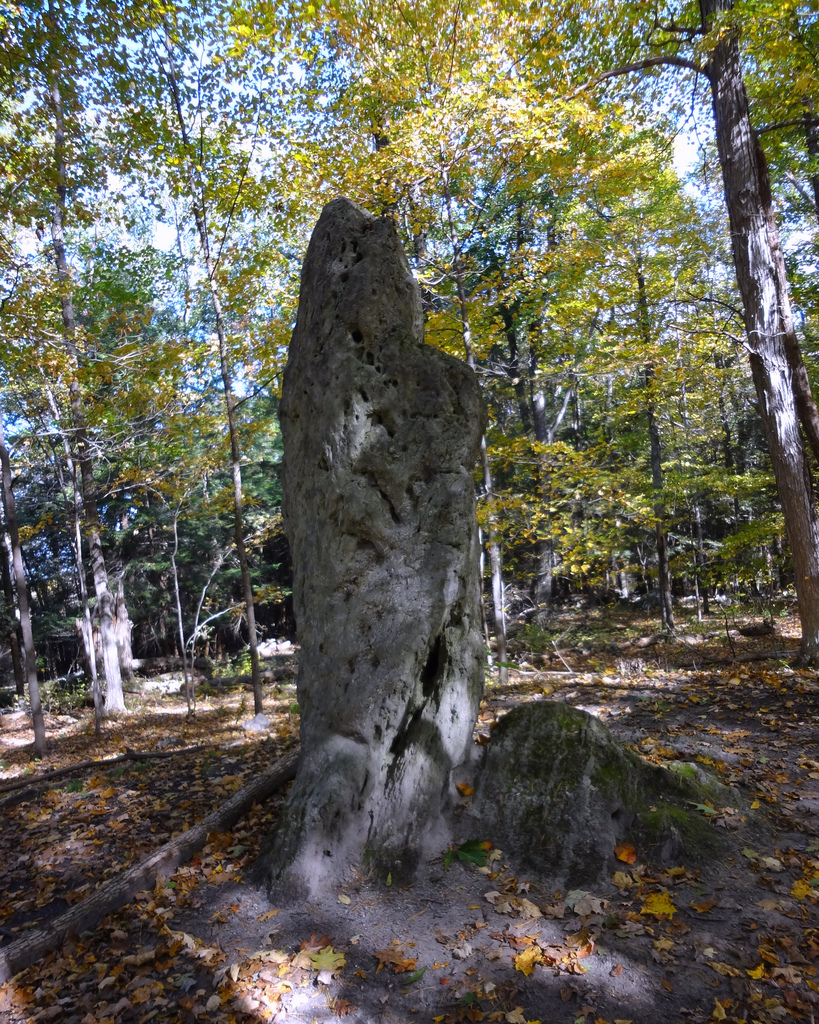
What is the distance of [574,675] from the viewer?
9922mm

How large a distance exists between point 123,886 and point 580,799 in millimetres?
3237

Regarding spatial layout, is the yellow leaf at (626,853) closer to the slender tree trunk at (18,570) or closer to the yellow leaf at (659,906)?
the yellow leaf at (659,906)

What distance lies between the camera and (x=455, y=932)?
11.4 feet

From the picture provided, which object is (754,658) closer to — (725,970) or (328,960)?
(725,970)

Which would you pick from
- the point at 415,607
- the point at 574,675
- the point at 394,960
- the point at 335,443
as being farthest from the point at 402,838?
the point at 574,675

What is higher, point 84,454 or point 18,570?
point 84,454

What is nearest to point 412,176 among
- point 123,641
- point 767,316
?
point 767,316

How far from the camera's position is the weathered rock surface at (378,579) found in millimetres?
4152

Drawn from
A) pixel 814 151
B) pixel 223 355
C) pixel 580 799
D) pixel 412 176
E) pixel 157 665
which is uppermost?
pixel 814 151

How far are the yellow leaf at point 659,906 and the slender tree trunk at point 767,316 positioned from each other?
17.5ft

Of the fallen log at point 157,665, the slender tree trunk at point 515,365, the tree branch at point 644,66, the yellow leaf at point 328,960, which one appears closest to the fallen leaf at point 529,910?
the yellow leaf at point 328,960

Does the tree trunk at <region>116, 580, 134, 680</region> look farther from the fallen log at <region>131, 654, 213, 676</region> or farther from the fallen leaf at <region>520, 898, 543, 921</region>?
the fallen leaf at <region>520, 898, 543, 921</region>

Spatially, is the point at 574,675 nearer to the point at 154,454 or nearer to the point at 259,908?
the point at 259,908

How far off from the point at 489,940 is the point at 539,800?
39.3 inches
